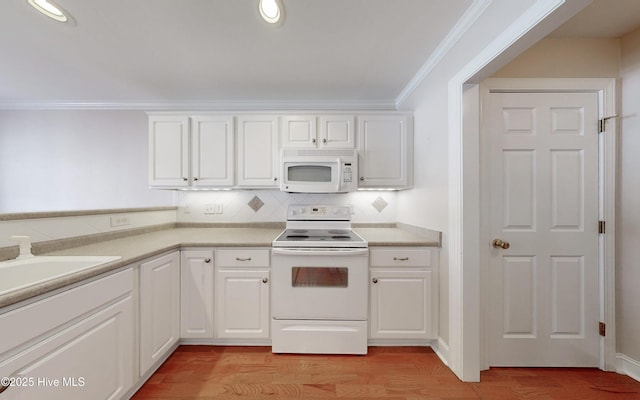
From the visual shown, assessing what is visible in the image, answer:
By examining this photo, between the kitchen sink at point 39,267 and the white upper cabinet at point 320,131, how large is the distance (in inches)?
64.3

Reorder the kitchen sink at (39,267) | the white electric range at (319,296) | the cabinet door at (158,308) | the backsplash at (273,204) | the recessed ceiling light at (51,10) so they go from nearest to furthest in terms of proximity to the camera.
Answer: the kitchen sink at (39,267) → the recessed ceiling light at (51,10) → the cabinet door at (158,308) → the white electric range at (319,296) → the backsplash at (273,204)

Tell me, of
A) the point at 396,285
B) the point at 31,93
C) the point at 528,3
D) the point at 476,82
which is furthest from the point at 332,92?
the point at 31,93

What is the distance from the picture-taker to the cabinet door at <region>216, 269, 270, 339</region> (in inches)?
76.2

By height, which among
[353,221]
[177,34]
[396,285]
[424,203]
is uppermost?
[177,34]

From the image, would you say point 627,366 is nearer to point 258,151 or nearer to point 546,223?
point 546,223

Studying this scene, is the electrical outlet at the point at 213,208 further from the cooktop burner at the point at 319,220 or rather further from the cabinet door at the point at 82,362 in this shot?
the cabinet door at the point at 82,362

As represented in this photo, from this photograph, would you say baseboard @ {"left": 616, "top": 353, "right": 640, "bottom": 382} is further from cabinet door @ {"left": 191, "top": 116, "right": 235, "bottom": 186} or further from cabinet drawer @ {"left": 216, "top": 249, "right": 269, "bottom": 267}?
cabinet door @ {"left": 191, "top": 116, "right": 235, "bottom": 186}

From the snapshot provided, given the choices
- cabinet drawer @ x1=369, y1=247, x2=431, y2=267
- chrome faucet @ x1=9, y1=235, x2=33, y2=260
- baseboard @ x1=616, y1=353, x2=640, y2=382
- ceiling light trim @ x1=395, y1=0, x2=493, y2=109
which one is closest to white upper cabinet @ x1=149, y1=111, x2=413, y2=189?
ceiling light trim @ x1=395, y1=0, x2=493, y2=109

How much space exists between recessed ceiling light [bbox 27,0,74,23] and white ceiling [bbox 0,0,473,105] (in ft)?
0.15

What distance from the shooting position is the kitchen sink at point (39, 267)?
118 centimetres

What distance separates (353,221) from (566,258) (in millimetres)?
1685

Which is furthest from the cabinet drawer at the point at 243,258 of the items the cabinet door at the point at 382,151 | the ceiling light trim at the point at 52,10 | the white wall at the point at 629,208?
the white wall at the point at 629,208

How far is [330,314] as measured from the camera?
74.4 inches

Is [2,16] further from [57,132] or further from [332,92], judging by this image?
[332,92]
